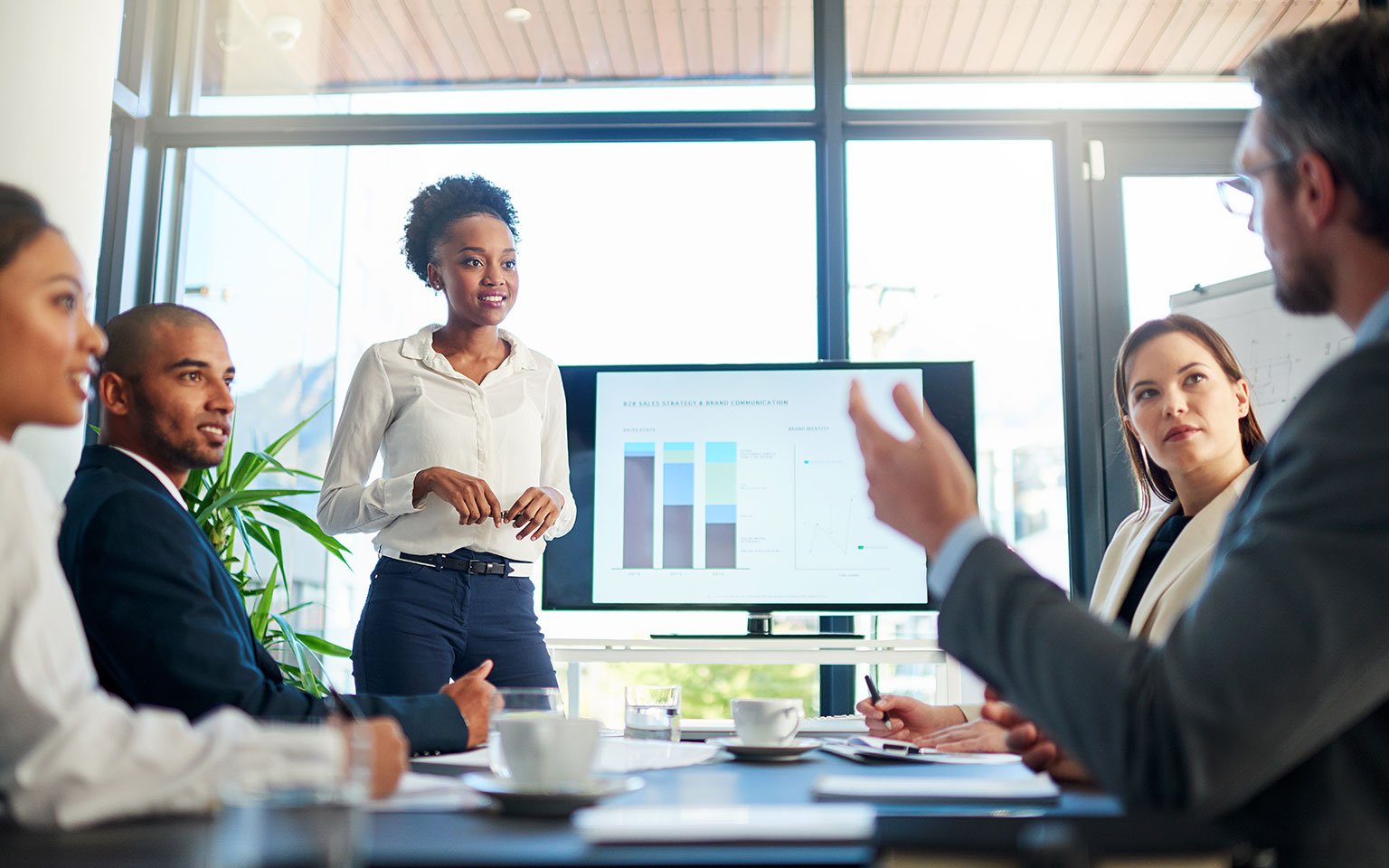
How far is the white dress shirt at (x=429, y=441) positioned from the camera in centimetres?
272

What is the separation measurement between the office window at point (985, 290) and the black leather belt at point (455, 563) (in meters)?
1.73

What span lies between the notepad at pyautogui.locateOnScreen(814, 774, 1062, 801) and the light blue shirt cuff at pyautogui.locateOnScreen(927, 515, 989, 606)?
20 cm

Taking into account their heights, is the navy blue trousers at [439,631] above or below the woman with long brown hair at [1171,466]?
below

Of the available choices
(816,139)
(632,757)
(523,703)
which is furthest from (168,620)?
(816,139)

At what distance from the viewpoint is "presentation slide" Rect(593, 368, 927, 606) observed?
3656 millimetres

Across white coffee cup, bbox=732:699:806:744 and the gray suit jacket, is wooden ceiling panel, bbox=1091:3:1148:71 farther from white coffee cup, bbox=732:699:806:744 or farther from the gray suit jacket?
the gray suit jacket

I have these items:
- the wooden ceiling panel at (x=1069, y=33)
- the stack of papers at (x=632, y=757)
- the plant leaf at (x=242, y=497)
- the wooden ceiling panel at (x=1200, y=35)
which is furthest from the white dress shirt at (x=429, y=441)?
the wooden ceiling panel at (x=1200, y=35)

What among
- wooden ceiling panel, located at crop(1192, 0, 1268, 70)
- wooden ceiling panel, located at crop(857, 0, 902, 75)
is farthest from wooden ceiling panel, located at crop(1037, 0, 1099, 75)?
wooden ceiling panel, located at crop(857, 0, 902, 75)

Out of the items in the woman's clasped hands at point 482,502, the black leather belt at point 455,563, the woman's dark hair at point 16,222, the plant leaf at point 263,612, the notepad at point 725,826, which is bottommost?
the notepad at point 725,826

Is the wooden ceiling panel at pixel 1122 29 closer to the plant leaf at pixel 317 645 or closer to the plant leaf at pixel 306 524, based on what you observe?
the plant leaf at pixel 306 524

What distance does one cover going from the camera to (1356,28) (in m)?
1.13

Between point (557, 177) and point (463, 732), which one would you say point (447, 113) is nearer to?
point (557, 177)

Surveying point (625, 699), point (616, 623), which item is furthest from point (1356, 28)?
point (616, 623)

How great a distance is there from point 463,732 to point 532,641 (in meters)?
1.18
